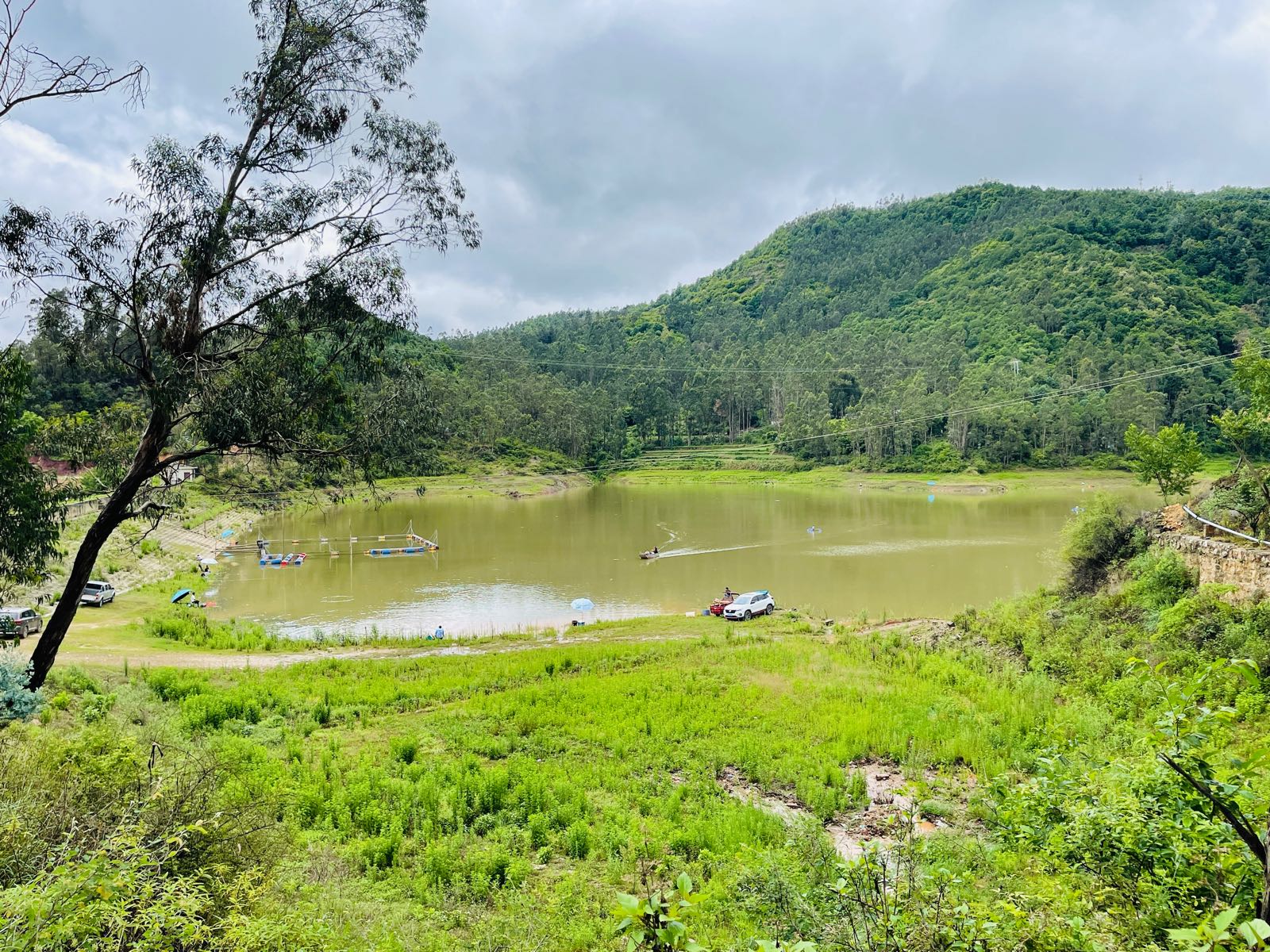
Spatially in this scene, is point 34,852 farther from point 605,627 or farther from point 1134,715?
point 605,627

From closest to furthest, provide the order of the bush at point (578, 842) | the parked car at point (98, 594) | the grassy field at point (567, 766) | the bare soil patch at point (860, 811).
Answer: the grassy field at point (567, 766) → the bush at point (578, 842) → the bare soil patch at point (860, 811) → the parked car at point (98, 594)

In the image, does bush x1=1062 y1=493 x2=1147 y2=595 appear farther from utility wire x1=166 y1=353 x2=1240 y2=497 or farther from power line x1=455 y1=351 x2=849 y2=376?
power line x1=455 y1=351 x2=849 y2=376

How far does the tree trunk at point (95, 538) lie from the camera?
9234 millimetres

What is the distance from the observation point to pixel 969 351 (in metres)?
118

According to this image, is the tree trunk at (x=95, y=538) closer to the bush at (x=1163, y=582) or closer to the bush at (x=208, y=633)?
the bush at (x=208, y=633)

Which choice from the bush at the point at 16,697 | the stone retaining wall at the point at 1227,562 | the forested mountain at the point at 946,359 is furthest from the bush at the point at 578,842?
the forested mountain at the point at 946,359

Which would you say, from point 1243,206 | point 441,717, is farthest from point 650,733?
point 1243,206

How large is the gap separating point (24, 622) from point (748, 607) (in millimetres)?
22417

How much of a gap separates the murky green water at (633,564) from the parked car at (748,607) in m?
2.28

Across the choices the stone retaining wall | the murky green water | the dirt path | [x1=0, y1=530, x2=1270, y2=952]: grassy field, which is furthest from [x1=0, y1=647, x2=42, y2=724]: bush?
the stone retaining wall

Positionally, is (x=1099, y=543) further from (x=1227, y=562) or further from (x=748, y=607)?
(x=748, y=607)

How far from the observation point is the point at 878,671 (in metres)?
15.9

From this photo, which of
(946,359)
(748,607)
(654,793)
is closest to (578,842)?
(654,793)

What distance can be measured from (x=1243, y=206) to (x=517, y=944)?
187392 millimetres
